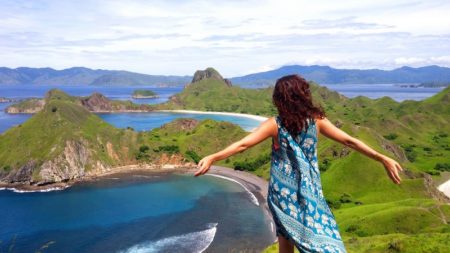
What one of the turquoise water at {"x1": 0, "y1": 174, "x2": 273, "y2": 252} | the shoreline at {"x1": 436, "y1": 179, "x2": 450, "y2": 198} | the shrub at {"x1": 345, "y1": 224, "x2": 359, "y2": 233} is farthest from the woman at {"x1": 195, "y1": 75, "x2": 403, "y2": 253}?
the shoreline at {"x1": 436, "y1": 179, "x2": 450, "y2": 198}

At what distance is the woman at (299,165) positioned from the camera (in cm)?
732

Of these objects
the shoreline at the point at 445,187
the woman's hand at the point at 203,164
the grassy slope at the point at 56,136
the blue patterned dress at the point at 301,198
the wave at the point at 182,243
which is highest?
the woman's hand at the point at 203,164

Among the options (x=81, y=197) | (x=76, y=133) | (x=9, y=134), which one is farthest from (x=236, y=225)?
(x=9, y=134)

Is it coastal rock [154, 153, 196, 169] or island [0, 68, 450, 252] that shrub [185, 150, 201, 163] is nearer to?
island [0, 68, 450, 252]

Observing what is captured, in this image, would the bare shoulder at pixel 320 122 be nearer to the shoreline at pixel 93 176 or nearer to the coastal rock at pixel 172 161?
the shoreline at pixel 93 176

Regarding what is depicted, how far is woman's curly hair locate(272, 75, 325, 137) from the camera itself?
7.50m

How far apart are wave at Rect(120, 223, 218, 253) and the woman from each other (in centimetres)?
7601

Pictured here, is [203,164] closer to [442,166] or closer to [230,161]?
[230,161]

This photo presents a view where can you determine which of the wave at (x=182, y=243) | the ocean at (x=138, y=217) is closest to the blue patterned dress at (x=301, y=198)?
the ocean at (x=138, y=217)

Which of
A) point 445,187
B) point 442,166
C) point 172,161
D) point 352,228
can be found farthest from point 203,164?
point 442,166

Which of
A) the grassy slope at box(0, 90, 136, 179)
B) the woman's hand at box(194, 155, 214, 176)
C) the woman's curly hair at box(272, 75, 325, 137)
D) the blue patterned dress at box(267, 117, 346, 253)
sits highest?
the woman's curly hair at box(272, 75, 325, 137)

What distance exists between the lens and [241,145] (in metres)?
7.22

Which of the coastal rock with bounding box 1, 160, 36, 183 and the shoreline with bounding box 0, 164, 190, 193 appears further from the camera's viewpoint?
the coastal rock with bounding box 1, 160, 36, 183

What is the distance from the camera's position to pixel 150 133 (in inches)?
7682
